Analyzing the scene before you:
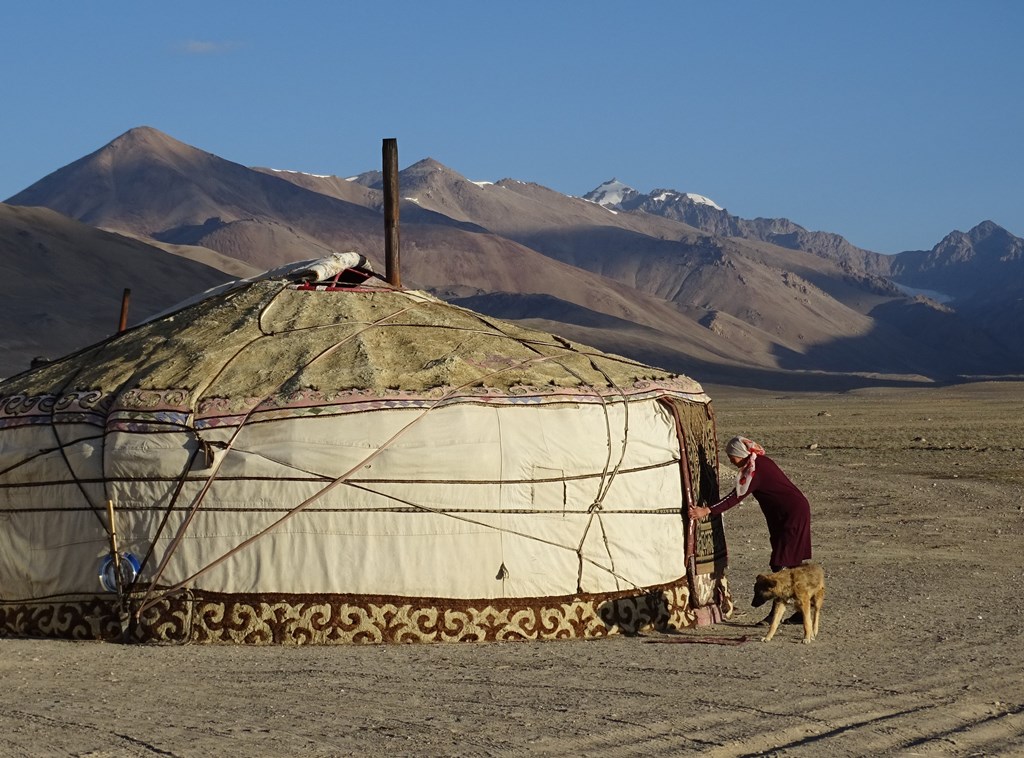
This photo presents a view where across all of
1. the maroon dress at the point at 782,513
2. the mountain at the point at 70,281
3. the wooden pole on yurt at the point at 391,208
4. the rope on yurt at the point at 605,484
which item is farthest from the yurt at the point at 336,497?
the mountain at the point at 70,281

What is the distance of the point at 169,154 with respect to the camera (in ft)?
499

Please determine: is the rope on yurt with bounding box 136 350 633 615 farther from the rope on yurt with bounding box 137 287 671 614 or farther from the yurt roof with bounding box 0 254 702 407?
the yurt roof with bounding box 0 254 702 407

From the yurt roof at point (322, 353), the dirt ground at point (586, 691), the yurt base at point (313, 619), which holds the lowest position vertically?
the dirt ground at point (586, 691)

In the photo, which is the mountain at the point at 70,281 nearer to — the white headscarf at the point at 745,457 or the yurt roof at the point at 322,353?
the yurt roof at the point at 322,353

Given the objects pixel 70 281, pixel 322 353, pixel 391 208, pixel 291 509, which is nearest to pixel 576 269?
pixel 70 281

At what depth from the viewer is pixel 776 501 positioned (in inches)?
311

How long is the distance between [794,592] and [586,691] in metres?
1.65

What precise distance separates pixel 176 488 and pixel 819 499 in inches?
384

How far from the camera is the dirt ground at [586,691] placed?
5508 mm

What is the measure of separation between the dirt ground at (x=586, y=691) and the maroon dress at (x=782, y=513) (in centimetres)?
44

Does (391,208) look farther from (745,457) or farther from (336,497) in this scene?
(745,457)

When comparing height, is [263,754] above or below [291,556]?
below

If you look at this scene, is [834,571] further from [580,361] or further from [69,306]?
[69,306]

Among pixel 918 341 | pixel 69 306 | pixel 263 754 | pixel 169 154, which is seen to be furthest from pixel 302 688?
pixel 169 154
